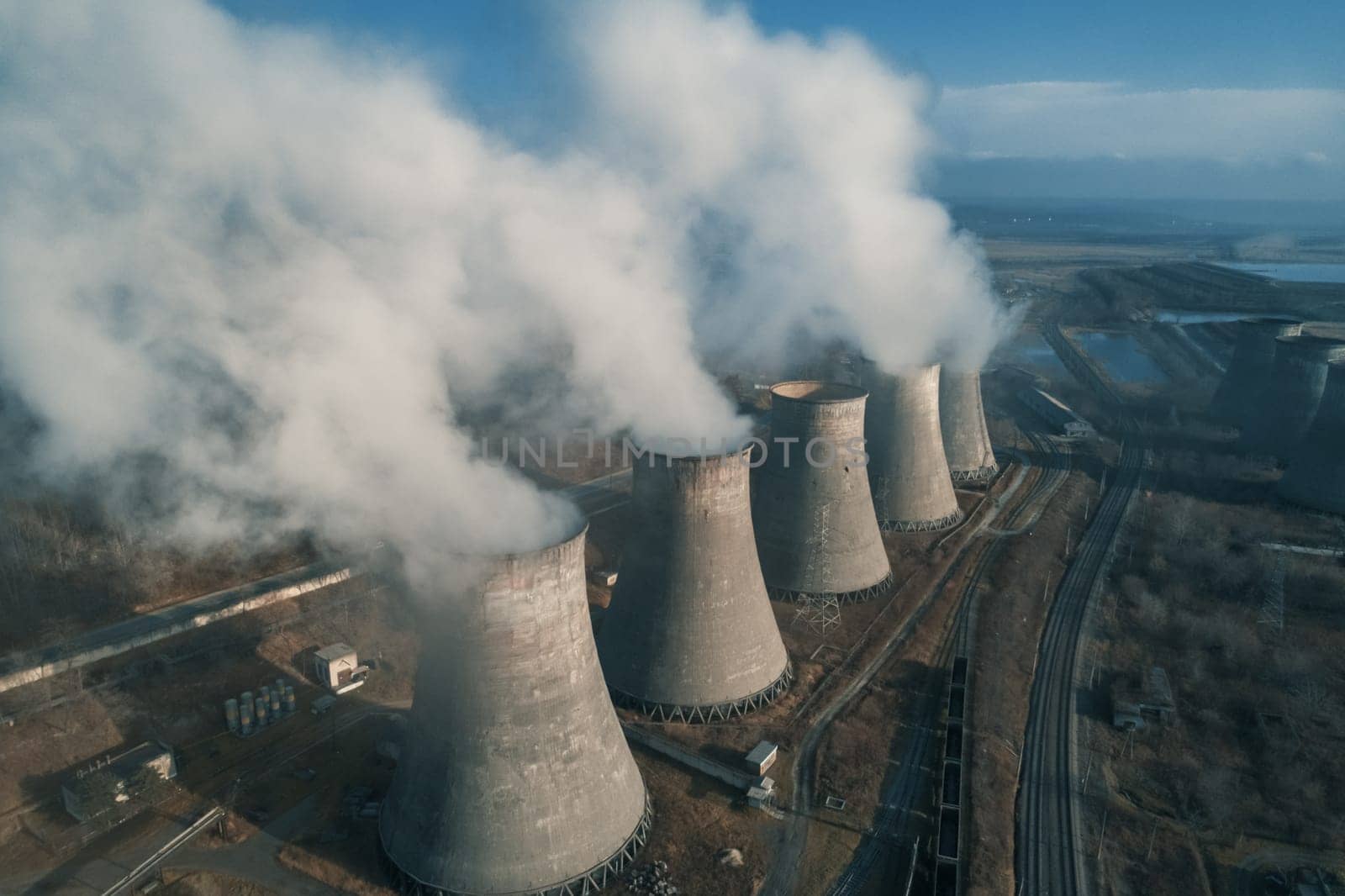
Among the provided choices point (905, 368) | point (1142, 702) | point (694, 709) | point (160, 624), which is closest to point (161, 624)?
point (160, 624)

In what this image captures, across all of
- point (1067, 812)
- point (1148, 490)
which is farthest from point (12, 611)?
point (1148, 490)

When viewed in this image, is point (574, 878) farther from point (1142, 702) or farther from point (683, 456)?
point (1142, 702)

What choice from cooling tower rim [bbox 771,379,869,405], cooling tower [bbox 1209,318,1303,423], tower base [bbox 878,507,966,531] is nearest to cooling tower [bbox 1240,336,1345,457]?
cooling tower [bbox 1209,318,1303,423]

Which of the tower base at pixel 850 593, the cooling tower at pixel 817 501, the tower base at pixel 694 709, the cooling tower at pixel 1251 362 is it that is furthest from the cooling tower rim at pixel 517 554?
the cooling tower at pixel 1251 362

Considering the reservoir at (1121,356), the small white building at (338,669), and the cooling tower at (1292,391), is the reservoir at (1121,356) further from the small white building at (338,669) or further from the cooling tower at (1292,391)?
the small white building at (338,669)

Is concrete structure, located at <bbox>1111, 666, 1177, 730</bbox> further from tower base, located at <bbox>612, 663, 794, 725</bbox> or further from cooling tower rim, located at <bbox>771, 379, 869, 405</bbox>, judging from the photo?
cooling tower rim, located at <bbox>771, 379, 869, 405</bbox>
